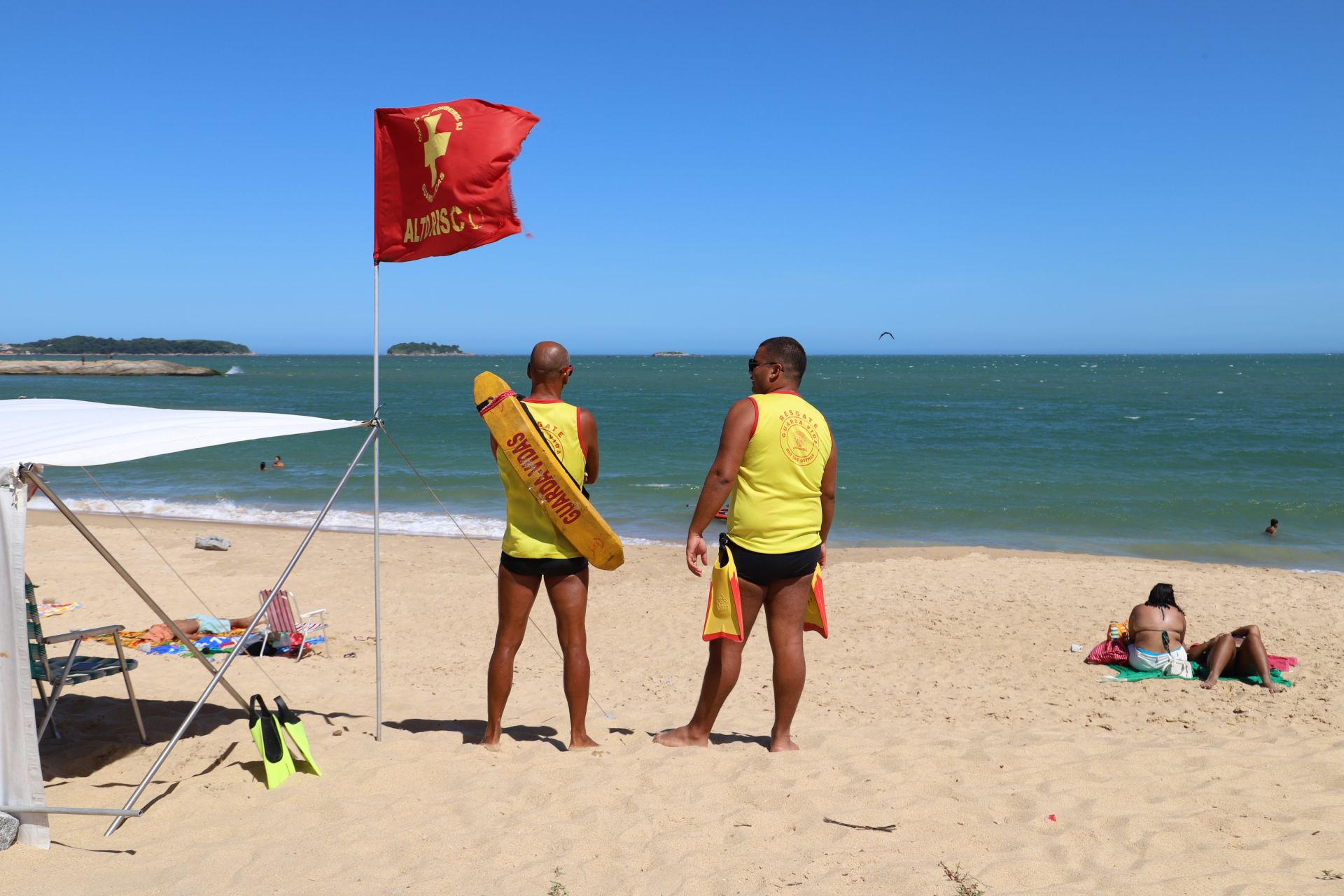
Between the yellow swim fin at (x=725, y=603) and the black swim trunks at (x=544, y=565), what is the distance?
61 centimetres

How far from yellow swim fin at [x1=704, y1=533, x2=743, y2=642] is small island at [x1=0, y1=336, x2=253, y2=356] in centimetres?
16789

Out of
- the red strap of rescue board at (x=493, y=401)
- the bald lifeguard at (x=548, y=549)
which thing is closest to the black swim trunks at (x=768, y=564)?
the bald lifeguard at (x=548, y=549)

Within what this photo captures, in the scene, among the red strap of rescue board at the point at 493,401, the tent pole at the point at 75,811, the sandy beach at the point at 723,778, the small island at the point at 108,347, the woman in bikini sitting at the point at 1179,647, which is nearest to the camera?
the sandy beach at the point at 723,778

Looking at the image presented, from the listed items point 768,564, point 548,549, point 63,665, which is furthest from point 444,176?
point 63,665

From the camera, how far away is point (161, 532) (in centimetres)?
1297

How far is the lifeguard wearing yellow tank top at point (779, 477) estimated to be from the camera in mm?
3928

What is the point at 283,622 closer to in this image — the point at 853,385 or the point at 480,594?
the point at 480,594

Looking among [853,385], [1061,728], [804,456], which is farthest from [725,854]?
[853,385]

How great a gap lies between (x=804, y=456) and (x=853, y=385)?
69923mm

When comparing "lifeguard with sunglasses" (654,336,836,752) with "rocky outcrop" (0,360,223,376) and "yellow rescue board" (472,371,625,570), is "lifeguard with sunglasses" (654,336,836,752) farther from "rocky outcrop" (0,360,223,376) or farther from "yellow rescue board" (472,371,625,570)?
"rocky outcrop" (0,360,223,376)

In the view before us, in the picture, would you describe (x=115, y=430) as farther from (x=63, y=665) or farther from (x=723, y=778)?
(x=723, y=778)

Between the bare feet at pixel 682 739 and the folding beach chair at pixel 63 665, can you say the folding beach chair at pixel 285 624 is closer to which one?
the folding beach chair at pixel 63 665

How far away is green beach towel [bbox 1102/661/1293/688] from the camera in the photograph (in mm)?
6273

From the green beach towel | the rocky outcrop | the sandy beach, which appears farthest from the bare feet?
the rocky outcrop
